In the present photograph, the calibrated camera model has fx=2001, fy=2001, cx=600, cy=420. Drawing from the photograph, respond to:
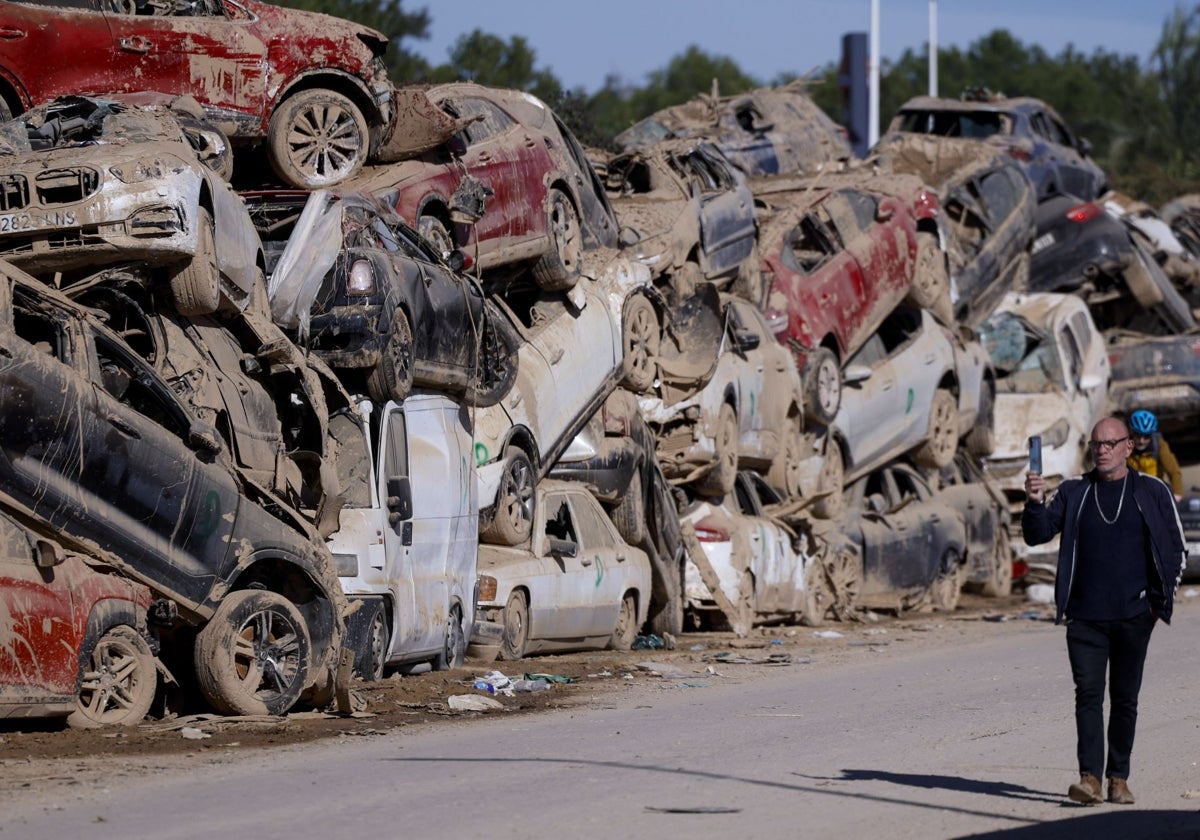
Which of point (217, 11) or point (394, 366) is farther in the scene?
point (217, 11)

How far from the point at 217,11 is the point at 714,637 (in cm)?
679

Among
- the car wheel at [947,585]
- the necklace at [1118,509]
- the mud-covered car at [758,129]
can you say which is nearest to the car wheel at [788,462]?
the car wheel at [947,585]

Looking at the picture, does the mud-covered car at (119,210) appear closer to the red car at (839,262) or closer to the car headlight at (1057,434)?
the red car at (839,262)

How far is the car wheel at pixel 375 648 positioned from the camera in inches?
450

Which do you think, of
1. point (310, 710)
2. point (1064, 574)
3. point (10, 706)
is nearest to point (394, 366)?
point (310, 710)

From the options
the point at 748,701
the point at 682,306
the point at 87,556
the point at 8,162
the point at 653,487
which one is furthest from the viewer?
the point at 682,306

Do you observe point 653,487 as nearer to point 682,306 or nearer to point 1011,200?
point 682,306

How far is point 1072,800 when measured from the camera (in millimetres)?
8062

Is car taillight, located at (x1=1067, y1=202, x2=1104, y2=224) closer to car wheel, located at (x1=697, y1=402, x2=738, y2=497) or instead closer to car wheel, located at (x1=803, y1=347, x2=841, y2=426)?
car wheel, located at (x1=803, y1=347, x2=841, y2=426)

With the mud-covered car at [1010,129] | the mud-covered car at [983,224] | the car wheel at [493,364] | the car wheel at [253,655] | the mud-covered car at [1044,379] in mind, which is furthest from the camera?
the mud-covered car at [1010,129]

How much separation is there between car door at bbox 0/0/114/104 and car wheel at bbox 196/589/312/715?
4887mm

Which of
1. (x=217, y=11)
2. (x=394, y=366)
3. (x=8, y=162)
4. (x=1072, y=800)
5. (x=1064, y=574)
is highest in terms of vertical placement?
(x=217, y=11)

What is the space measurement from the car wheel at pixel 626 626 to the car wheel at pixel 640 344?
80.6 inches

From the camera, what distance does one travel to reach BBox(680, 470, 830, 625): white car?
17.6m
